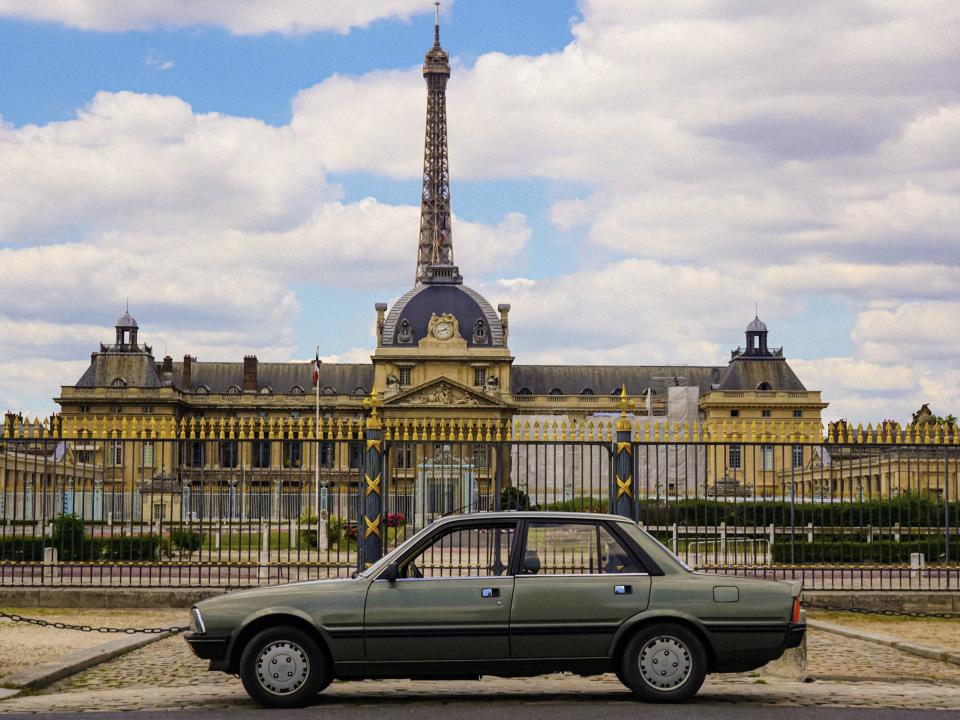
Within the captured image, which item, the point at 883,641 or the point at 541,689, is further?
the point at 883,641

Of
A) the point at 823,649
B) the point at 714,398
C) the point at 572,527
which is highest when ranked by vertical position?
the point at 714,398

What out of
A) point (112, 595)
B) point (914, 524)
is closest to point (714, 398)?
point (914, 524)

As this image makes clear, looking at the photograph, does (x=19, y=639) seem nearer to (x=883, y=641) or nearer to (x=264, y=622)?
(x=264, y=622)

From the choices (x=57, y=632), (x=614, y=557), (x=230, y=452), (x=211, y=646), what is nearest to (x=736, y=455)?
(x=230, y=452)

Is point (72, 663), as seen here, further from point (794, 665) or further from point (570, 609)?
point (794, 665)

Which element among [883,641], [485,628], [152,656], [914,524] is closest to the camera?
[485,628]

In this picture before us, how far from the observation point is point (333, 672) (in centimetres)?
1091

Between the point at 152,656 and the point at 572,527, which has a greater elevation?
the point at 572,527

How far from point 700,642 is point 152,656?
6352mm

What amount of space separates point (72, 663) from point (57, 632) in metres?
3.77

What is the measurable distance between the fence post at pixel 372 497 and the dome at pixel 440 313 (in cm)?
8343

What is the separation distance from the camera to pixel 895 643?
15.2m

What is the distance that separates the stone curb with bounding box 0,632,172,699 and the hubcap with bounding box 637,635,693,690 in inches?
208

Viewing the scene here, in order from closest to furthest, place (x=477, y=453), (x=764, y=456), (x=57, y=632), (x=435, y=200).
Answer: (x=57, y=632) → (x=764, y=456) → (x=477, y=453) → (x=435, y=200)
